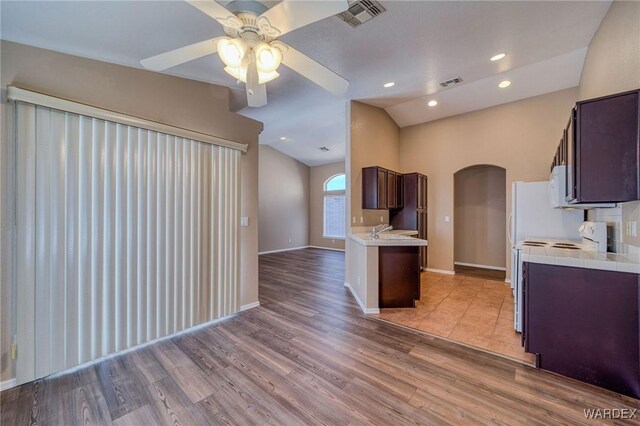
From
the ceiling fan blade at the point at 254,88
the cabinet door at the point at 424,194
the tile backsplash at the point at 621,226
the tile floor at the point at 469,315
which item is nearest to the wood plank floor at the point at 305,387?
the tile floor at the point at 469,315

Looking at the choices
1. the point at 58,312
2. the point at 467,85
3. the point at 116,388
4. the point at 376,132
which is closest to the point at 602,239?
the point at 467,85

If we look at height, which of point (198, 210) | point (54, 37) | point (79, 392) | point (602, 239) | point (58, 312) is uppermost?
point (54, 37)

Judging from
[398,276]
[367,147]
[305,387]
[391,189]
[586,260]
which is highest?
[367,147]

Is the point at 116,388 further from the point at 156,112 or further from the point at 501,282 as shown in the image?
the point at 501,282

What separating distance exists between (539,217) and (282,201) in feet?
21.6

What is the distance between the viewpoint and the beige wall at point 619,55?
1921 millimetres

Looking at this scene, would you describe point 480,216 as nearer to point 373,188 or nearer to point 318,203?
point 373,188

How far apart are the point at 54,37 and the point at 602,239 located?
486 centimetres

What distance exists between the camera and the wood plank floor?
1635mm

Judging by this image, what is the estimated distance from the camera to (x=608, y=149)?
71.3 inches

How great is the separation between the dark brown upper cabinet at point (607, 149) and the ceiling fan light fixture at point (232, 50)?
248 centimetres

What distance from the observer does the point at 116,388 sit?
191 centimetres

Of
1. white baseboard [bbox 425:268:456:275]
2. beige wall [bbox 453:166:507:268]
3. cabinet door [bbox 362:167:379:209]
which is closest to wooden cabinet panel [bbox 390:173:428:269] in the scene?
white baseboard [bbox 425:268:456:275]

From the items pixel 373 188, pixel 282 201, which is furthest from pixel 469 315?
pixel 282 201
